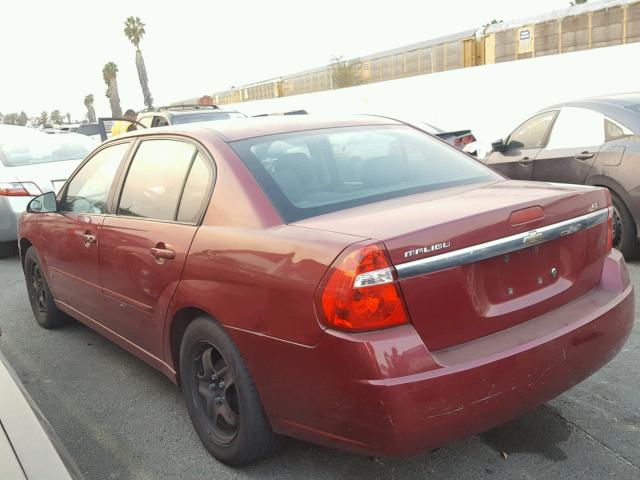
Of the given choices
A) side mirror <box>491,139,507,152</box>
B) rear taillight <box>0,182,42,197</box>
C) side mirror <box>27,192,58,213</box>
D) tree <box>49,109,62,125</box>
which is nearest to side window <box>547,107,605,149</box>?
side mirror <box>491,139,507,152</box>

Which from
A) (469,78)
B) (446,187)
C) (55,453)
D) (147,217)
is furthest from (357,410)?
(469,78)

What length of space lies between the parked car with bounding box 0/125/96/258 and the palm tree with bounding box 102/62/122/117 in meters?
62.2

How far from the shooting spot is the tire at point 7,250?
8.41 meters

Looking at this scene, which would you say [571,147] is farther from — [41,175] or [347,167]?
[41,175]

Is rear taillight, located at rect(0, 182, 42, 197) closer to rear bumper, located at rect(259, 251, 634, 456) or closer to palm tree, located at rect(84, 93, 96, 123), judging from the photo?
rear bumper, located at rect(259, 251, 634, 456)

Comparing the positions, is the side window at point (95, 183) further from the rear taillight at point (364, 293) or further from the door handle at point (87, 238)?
the rear taillight at point (364, 293)

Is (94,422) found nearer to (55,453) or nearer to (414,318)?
(55,453)

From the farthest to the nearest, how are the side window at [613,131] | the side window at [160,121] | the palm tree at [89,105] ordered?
1. the palm tree at [89,105]
2. the side window at [160,121]
3. the side window at [613,131]

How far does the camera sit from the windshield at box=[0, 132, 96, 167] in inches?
335

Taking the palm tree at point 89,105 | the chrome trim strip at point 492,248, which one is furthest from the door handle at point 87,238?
the palm tree at point 89,105

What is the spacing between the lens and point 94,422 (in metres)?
3.48

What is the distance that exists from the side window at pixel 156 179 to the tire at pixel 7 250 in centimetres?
554

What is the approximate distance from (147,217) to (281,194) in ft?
3.17

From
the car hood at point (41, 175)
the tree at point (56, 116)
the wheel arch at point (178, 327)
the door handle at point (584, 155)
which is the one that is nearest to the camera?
the wheel arch at point (178, 327)
